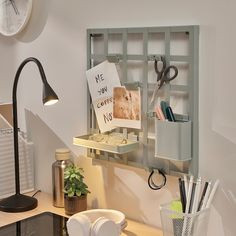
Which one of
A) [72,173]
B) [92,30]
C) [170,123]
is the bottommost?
[72,173]

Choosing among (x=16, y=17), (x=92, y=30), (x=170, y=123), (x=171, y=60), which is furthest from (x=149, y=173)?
(x=16, y=17)

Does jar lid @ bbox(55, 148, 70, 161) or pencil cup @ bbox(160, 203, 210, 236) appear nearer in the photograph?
pencil cup @ bbox(160, 203, 210, 236)

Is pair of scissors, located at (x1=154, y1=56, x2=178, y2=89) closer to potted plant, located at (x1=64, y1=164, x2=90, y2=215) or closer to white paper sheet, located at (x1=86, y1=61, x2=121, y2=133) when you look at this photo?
white paper sheet, located at (x1=86, y1=61, x2=121, y2=133)

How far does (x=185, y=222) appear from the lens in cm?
129

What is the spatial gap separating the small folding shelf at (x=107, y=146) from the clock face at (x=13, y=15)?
56 centimetres

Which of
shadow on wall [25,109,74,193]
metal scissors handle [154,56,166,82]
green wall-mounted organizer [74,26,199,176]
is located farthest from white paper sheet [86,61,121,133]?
shadow on wall [25,109,74,193]

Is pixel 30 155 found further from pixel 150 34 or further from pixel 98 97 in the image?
pixel 150 34

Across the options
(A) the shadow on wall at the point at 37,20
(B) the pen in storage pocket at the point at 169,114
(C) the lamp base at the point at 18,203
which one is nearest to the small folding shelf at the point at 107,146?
(B) the pen in storage pocket at the point at 169,114

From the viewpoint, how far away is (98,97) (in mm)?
1644

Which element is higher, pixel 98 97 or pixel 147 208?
pixel 98 97

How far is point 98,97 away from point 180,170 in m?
0.39

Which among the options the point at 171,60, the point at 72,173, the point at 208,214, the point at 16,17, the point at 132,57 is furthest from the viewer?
the point at 16,17

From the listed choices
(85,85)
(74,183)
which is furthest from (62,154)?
(85,85)

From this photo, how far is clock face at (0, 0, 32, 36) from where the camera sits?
1883 mm
